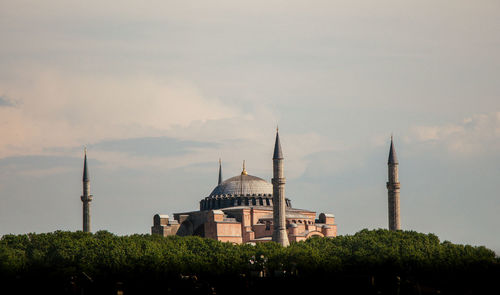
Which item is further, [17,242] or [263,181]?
[263,181]

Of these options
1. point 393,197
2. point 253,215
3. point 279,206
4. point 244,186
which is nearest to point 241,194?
point 244,186

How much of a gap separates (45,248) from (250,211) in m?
29.4

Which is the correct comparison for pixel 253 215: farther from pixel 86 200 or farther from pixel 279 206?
pixel 86 200

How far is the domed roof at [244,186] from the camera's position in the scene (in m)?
109

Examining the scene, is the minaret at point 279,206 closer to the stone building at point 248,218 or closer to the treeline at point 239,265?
the stone building at point 248,218

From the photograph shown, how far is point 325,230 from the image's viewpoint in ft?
341

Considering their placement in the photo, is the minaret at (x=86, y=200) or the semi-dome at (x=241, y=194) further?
the semi-dome at (x=241, y=194)

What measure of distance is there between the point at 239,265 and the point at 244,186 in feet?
124

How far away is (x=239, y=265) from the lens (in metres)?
71.6

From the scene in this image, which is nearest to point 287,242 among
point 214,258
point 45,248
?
point 214,258

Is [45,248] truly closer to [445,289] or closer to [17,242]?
[17,242]

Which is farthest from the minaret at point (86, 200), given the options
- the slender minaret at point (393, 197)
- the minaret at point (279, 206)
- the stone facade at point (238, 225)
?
the slender minaret at point (393, 197)

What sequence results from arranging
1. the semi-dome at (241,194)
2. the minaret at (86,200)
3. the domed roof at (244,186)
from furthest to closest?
the domed roof at (244,186) → the semi-dome at (241,194) → the minaret at (86,200)

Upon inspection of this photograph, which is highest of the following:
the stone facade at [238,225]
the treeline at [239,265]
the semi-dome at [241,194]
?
the semi-dome at [241,194]
